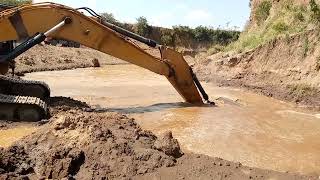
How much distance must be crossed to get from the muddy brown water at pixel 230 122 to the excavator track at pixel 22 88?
1431mm

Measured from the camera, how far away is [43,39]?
1025 centimetres

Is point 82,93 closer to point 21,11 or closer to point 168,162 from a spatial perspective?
point 21,11

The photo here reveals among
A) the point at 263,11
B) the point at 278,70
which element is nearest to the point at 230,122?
the point at 278,70

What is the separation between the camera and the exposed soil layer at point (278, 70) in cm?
1509

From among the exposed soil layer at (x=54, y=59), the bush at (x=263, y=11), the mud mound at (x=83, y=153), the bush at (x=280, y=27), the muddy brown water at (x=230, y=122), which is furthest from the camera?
the bush at (x=263, y=11)

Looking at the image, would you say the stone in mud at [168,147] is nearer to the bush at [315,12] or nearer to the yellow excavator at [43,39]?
the yellow excavator at [43,39]

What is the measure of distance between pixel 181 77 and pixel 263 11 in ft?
48.9

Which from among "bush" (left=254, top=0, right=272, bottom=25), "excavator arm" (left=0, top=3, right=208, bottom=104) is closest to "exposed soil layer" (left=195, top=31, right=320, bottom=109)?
"excavator arm" (left=0, top=3, right=208, bottom=104)

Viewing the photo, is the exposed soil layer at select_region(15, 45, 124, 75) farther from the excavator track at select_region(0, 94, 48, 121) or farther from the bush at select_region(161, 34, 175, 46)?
the bush at select_region(161, 34, 175, 46)

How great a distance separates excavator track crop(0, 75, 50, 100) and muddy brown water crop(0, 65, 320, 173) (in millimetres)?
1431

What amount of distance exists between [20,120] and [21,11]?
2.36 meters

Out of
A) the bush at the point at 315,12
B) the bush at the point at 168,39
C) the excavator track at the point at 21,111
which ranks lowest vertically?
the excavator track at the point at 21,111

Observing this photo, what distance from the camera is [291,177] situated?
672 centimetres

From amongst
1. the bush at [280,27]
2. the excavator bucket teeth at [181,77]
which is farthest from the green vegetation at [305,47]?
the excavator bucket teeth at [181,77]
